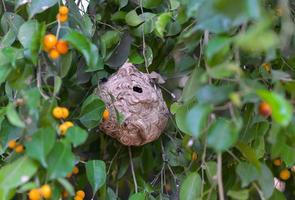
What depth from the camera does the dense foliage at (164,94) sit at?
0.81m

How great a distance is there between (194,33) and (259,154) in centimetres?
37

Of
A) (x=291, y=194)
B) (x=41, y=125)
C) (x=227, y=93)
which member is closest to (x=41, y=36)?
(x=41, y=125)

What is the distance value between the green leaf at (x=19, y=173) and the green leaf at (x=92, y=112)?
1.00ft

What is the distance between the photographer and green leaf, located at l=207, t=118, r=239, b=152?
31.3 inches

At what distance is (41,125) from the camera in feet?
2.97

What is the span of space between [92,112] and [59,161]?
33cm

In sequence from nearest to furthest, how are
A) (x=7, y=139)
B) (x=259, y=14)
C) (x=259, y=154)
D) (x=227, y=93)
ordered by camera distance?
(x=259, y=14), (x=227, y=93), (x=7, y=139), (x=259, y=154)

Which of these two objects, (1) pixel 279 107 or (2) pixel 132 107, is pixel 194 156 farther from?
(1) pixel 279 107

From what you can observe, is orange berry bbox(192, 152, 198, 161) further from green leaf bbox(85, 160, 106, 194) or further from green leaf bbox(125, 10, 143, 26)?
green leaf bbox(125, 10, 143, 26)

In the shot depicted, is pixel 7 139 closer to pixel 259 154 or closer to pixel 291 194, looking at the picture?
pixel 259 154

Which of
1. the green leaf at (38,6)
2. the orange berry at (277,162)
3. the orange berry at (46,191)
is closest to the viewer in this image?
the orange berry at (46,191)

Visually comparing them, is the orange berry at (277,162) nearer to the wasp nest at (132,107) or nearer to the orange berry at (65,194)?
the wasp nest at (132,107)

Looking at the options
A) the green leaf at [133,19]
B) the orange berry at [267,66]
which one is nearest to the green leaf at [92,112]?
the green leaf at [133,19]

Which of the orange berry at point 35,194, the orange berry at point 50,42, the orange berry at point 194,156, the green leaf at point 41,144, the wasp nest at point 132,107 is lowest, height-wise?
the orange berry at point 194,156
